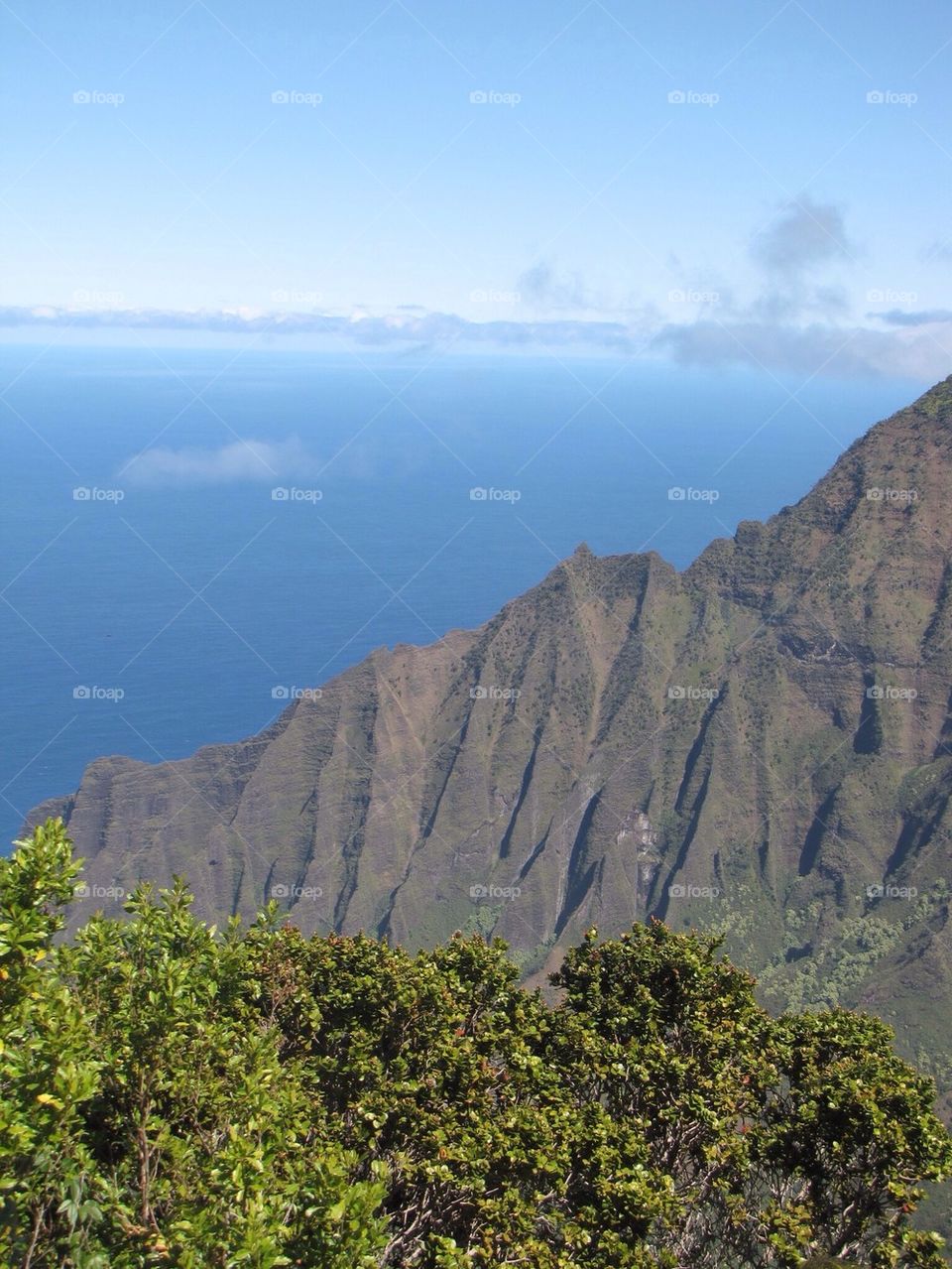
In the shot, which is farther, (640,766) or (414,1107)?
(640,766)

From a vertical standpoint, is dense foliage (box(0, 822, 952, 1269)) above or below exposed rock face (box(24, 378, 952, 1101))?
below

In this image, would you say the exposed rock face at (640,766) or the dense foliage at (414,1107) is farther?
the exposed rock face at (640,766)

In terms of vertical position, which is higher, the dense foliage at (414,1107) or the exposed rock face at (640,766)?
the exposed rock face at (640,766)

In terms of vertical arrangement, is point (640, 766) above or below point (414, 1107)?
above

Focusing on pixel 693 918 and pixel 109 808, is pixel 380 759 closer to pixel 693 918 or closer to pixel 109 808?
pixel 109 808
